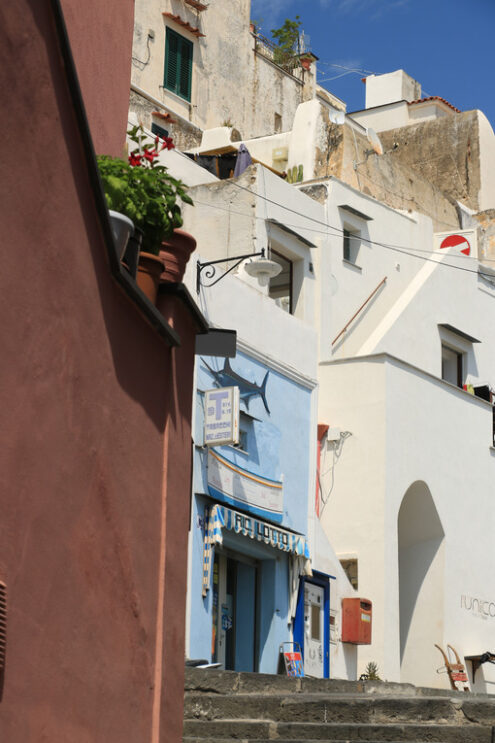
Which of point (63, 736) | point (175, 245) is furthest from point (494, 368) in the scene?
point (63, 736)

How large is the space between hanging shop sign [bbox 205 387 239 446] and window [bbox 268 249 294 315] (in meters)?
6.09

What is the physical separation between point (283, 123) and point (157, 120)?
7202 millimetres

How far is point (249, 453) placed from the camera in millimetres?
19906

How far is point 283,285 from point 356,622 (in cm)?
→ 656

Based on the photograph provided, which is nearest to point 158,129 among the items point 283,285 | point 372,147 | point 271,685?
point 372,147

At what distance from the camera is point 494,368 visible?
3044 cm

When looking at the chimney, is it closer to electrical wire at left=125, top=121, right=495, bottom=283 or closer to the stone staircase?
electrical wire at left=125, top=121, right=495, bottom=283

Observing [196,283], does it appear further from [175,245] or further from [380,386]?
[175,245]

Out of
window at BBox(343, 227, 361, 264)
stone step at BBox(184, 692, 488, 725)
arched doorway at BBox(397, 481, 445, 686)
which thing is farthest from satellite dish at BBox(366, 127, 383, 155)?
stone step at BBox(184, 692, 488, 725)

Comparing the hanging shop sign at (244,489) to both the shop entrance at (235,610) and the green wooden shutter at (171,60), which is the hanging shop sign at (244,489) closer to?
the shop entrance at (235,610)

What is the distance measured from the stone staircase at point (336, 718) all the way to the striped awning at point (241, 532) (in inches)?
281

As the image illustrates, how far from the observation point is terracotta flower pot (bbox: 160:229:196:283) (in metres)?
7.69

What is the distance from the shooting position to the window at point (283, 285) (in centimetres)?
2462

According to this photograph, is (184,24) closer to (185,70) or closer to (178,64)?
(178,64)
